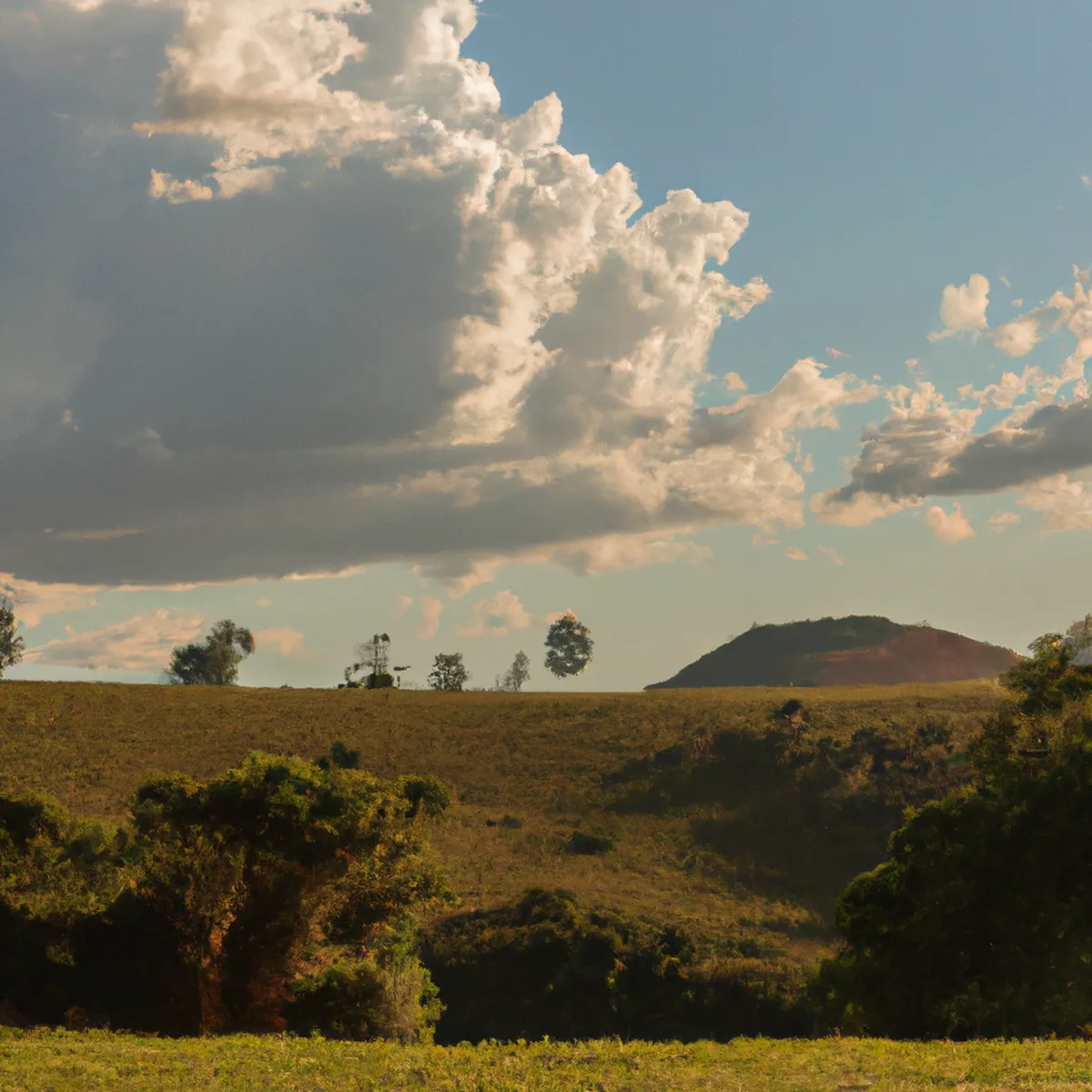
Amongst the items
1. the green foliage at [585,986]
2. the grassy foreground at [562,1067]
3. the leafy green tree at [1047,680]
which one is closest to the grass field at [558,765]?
the green foliage at [585,986]

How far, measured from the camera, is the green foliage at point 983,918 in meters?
30.3

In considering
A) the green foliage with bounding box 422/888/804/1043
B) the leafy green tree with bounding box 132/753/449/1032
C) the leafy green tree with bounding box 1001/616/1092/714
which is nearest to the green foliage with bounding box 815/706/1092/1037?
the leafy green tree with bounding box 1001/616/1092/714

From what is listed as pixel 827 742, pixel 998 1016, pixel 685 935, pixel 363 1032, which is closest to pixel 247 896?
pixel 363 1032

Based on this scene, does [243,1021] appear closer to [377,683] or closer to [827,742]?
[827,742]

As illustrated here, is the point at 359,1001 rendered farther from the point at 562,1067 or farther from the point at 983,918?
the point at 562,1067

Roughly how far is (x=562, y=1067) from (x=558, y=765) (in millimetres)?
74945

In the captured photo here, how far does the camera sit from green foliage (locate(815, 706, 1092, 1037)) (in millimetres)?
30328

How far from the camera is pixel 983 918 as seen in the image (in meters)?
31.6

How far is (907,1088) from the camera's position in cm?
1530

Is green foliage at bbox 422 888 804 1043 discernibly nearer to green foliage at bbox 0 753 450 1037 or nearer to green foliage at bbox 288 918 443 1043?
green foliage at bbox 288 918 443 1043

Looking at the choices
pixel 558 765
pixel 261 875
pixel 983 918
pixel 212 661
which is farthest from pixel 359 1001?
pixel 212 661

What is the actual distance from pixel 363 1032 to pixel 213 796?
841cm

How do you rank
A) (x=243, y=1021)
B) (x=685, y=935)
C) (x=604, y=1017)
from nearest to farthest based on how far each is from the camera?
(x=243, y=1021) → (x=604, y=1017) → (x=685, y=935)

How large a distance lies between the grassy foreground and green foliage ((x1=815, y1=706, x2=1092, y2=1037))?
10.5m
